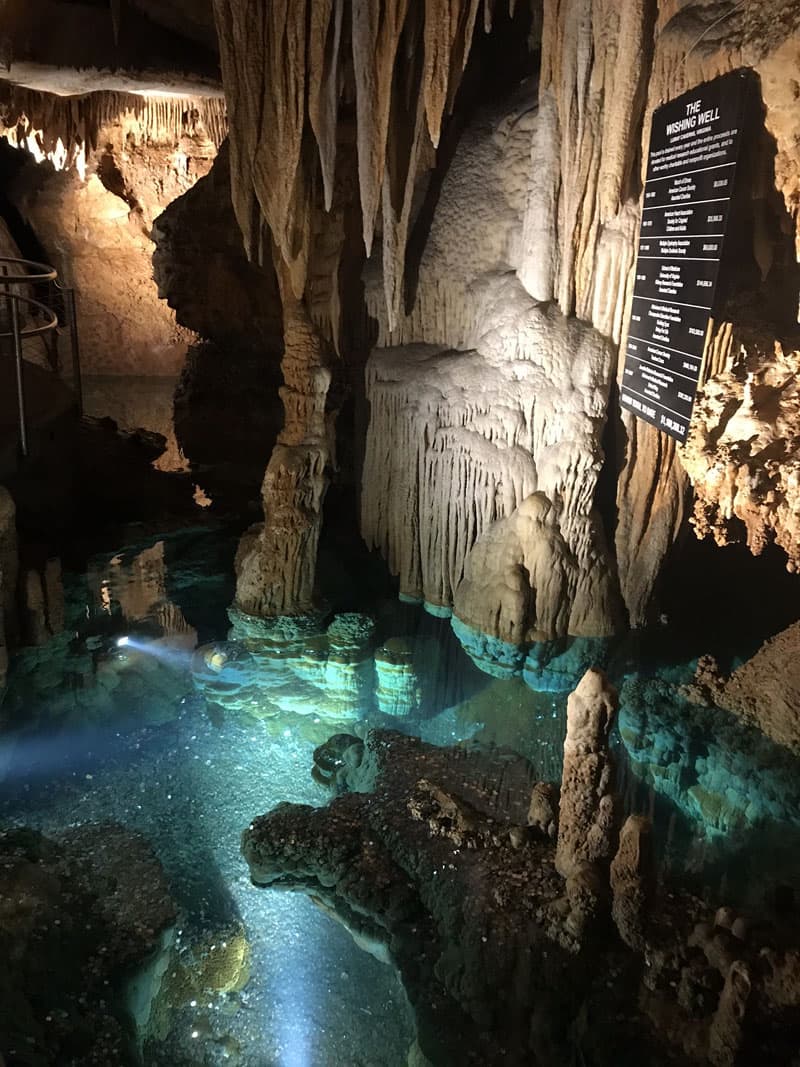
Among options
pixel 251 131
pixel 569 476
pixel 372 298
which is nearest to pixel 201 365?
pixel 372 298

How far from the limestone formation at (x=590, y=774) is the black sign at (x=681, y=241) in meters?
1.26

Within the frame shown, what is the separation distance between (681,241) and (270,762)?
3.08 meters

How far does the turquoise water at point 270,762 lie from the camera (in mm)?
2941

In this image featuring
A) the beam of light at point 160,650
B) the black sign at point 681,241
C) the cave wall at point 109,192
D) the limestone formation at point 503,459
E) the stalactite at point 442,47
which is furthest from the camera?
the cave wall at point 109,192

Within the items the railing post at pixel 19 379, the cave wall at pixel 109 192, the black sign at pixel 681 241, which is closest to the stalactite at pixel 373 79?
the black sign at pixel 681 241

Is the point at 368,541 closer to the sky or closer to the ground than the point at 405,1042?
closer to the sky

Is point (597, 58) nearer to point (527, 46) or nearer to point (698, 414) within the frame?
point (527, 46)

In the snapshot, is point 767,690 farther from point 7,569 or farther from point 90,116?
point 90,116

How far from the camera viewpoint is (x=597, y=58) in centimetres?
455

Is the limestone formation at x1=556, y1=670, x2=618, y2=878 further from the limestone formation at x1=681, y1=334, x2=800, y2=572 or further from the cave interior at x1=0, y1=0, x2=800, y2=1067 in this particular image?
the limestone formation at x1=681, y1=334, x2=800, y2=572

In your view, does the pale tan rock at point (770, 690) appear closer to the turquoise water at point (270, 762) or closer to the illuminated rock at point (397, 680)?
the turquoise water at point (270, 762)

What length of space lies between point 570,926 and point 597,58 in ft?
13.9

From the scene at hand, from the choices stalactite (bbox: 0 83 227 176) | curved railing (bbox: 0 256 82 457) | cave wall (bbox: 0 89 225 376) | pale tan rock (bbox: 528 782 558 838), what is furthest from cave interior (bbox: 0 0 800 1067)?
cave wall (bbox: 0 89 225 376)

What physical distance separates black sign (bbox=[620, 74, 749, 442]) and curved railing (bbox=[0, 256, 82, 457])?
3.78 m
